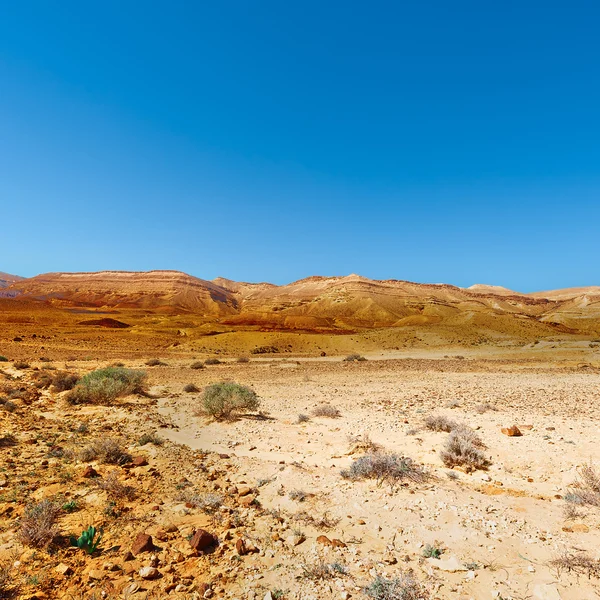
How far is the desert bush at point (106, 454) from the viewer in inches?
286

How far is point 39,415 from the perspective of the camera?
11.0m

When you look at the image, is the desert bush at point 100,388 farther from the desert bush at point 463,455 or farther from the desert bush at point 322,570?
the desert bush at point 322,570

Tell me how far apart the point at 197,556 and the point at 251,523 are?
0.91 meters

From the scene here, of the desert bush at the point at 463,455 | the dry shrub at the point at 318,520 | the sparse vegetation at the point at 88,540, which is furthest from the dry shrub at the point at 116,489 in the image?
the desert bush at the point at 463,455

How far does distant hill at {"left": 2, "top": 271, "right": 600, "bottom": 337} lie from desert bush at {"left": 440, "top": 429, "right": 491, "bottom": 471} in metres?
53.7

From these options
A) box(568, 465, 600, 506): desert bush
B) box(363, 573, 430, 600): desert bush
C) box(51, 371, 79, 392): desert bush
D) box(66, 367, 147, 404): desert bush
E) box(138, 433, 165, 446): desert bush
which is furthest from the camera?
box(51, 371, 79, 392): desert bush

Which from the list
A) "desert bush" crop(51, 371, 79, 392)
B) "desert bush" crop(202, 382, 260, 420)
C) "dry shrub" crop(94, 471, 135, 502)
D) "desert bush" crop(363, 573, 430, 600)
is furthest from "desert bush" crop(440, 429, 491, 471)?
"desert bush" crop(51, 371, 79, 392)

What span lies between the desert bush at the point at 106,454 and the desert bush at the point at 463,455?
6338 millimetres

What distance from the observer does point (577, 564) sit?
399 centimetres

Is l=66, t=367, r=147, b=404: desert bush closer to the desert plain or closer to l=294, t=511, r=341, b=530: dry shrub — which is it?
the desert plain

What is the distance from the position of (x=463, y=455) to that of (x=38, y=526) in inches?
270

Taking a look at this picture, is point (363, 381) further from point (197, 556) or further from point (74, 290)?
point (74, 290)

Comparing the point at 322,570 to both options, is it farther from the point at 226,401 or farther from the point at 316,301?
the point at 316,301

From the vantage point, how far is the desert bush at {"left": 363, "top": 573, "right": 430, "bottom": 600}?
360 cm
